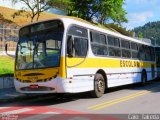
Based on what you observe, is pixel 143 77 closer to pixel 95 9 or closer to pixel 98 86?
pixel 98 86

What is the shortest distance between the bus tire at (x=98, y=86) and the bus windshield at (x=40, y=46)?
98.4 inches

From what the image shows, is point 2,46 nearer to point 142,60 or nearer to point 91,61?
point 142,60

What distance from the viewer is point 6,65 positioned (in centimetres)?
2309

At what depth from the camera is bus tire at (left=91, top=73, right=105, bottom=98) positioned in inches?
583

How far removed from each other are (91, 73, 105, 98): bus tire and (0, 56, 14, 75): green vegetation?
681 centimetres

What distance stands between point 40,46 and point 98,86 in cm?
299

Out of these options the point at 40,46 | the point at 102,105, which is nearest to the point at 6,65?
the point at 40,46

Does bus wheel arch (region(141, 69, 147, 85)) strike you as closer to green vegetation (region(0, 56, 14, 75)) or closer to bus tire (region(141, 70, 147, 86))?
bus tire (region(141, 70, 147, 86))

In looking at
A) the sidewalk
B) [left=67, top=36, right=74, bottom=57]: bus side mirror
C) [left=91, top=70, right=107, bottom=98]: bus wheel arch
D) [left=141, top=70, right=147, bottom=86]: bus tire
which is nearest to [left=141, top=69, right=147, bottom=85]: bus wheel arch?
[left=141, top=70, right=147, bottom=86]: bus tire

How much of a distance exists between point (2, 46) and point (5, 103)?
14.0 meters

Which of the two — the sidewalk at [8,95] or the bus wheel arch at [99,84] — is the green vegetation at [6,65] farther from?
the bus wheel arch at [99,84]

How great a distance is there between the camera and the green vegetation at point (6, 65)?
2045cm

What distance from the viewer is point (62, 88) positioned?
1269 centimetres

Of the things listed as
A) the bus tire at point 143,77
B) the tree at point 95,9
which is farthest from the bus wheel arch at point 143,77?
the tree at point 95,9
